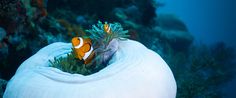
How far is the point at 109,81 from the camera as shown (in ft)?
8.61

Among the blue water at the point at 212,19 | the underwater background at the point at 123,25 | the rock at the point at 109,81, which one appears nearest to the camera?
the rock at the point at 109,81

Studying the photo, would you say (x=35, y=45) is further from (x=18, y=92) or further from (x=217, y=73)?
A: (x=217, y=73)

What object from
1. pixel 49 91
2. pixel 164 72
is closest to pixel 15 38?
pixel 49 91

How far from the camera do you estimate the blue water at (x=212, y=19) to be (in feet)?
87.9

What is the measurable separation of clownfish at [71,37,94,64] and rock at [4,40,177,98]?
0.94 ft

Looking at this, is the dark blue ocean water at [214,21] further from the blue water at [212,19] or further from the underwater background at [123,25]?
the underwater background at [123,25]

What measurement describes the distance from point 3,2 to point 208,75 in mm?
6297

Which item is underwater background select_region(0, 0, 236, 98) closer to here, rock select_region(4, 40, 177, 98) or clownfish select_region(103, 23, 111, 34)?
rock select_region(4, 40, 177, 98)

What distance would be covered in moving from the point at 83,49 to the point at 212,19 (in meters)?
31.7

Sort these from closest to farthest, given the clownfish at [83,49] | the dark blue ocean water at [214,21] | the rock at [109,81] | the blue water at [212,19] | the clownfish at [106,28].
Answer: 1. the rock at [109,81]
2. the clownfish at [83,49]
3. the clownfish at [106,28]
4. the dark blue ocean water at [214,21]
5. the blue water at [212,19]

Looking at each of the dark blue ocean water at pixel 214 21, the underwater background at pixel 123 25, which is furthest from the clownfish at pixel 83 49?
the dark blue ocean water at pixel 214 21

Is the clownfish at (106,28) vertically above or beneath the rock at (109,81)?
above

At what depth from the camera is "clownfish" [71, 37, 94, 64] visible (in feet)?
10.1

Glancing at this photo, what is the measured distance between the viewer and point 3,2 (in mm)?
4320
